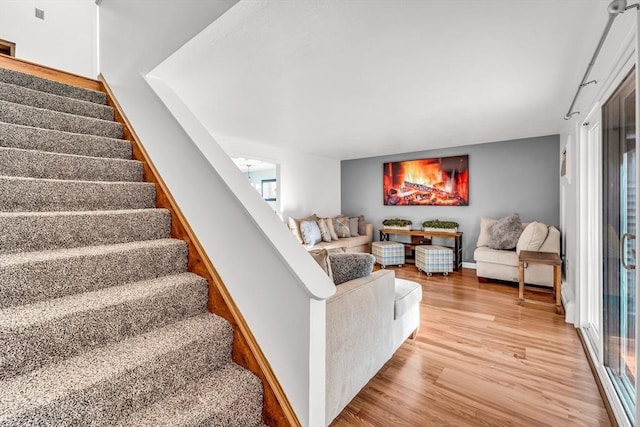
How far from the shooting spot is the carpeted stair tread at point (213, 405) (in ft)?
3.32

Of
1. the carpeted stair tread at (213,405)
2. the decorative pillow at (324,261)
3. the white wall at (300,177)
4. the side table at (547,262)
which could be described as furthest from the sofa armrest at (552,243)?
the carpeted stair tread at (213,405)

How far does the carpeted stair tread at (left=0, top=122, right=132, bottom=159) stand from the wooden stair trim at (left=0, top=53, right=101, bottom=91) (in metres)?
1.01

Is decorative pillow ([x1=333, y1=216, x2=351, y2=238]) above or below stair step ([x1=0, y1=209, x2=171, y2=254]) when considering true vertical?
below

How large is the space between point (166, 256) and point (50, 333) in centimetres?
60

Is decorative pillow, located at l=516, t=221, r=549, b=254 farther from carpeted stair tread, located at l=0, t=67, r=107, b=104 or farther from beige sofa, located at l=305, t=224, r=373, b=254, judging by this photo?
carpeted stair tread, located at l=0, t=67, r=107, b=104

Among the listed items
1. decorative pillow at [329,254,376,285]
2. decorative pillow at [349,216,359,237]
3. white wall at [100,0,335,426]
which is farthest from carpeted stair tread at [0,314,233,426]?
decorative pillow at [349,216,359,237]

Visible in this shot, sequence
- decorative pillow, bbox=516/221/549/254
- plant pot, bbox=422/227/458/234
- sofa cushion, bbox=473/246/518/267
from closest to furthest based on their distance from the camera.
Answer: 1. decorative pillow, bbox=516/221/549/254
2. sofa cushion, bbox=473/246/518/267
3. plant pot, bbox=422/227/458/234

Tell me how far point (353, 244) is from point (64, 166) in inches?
181

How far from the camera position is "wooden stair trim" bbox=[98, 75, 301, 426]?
1240mm

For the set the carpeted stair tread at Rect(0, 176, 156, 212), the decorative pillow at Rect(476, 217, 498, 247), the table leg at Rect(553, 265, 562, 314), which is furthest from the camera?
the decorative pillow at Rect(476, 217, 498, 247)

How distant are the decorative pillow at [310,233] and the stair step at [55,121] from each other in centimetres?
333

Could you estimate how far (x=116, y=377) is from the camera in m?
0.99

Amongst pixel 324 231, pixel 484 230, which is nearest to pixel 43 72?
pixel 324 231

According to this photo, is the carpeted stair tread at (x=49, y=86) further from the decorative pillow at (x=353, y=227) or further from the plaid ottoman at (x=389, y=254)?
the decorative pillow at (x=353, y=227)
